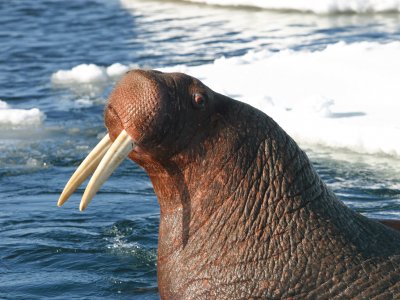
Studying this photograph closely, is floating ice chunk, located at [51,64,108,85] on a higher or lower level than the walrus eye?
lower

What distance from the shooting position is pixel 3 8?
23.5 meters

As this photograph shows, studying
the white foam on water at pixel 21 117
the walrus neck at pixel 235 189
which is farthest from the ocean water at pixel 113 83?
the walrus neck at pixel 235 189

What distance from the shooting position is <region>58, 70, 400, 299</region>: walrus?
575cm

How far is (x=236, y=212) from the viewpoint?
231 inches

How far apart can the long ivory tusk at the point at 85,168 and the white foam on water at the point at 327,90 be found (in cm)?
544

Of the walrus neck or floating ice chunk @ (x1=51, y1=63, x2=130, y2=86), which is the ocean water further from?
→ the walrus neck

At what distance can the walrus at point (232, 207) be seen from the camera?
5750mm

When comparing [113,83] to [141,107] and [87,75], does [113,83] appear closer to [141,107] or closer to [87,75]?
[87,75]

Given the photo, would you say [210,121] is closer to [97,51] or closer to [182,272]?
[182,272]

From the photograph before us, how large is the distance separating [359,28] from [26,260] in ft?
39.4

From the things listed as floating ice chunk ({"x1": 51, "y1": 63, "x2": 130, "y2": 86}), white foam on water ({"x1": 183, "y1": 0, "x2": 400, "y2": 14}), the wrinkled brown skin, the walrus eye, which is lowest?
floating ice chunk ({"x1": 51, "y1": 63, "x2": 130, "y2": 86})

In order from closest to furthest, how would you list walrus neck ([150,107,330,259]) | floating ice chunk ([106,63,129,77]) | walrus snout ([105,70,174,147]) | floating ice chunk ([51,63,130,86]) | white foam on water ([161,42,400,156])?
walrus snout ([105,70,174,147]) < walrus neck ([150,107,330,259]) < white foam on water ([161,42,400,156]) < floating ice chunk ([51,63,130,86]) < floating ice chunk ([106,63,129,77])

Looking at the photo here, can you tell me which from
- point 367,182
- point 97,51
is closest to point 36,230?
point 367,182

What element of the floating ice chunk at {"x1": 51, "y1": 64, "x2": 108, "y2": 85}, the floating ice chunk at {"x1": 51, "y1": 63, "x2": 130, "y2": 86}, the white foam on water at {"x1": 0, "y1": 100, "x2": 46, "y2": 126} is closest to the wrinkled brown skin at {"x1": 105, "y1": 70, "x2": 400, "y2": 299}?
the white foam on water at {"x1": 0, "y1": 100, "x2": 46, "y2": 126}
